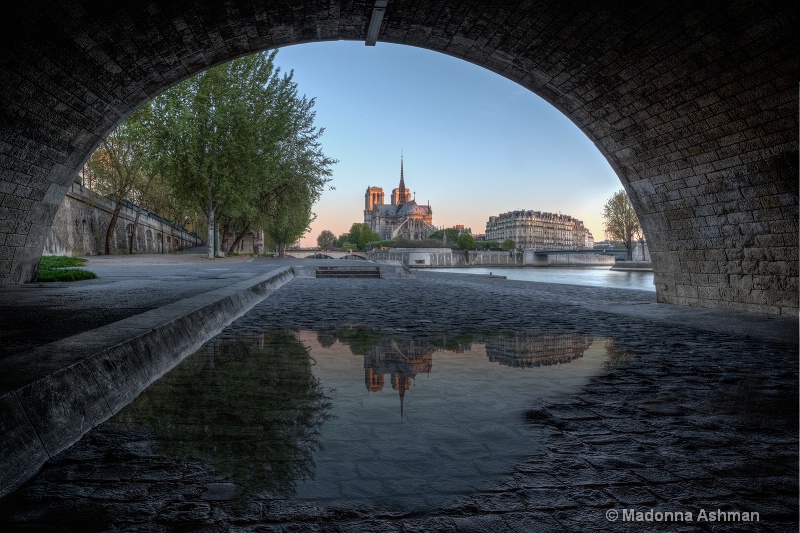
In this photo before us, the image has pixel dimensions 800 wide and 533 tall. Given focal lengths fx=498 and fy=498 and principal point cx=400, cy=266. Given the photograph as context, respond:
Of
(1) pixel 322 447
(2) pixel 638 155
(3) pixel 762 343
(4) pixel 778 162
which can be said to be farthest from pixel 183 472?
(2) pixel 638 155

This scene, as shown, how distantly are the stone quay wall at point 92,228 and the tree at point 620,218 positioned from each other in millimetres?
52990

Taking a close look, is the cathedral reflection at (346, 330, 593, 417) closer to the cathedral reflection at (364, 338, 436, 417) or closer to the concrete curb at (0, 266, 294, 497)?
the cathedral reflection at (364, 338, 436, 417)

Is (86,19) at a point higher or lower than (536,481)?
higher

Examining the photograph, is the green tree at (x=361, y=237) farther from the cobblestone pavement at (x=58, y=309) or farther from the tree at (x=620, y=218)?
the cobblestone pavement at (x=58, y=309)

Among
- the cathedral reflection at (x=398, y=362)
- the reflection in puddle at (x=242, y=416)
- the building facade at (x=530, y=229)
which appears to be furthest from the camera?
the building facade at (x=530, y=229)

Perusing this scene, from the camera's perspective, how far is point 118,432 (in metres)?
2.99

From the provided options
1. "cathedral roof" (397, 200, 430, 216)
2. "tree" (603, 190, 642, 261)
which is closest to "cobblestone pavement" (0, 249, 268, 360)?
"tree" (603, 190, 642, 261)

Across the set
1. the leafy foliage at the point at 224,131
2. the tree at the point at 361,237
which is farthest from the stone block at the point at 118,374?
the tree at the point at 361,237

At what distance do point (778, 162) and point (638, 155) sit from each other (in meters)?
2.78

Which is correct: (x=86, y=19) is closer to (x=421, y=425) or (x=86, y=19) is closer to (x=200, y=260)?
(x=421, y=425)

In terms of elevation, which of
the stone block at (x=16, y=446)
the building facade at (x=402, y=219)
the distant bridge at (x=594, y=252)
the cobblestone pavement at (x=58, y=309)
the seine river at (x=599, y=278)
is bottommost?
the seine river at (x=599, y=278)

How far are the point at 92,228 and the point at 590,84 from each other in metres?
38.7

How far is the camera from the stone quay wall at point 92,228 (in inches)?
1226

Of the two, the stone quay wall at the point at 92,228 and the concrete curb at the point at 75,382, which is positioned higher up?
the stone quay wall at the point at 92,228
